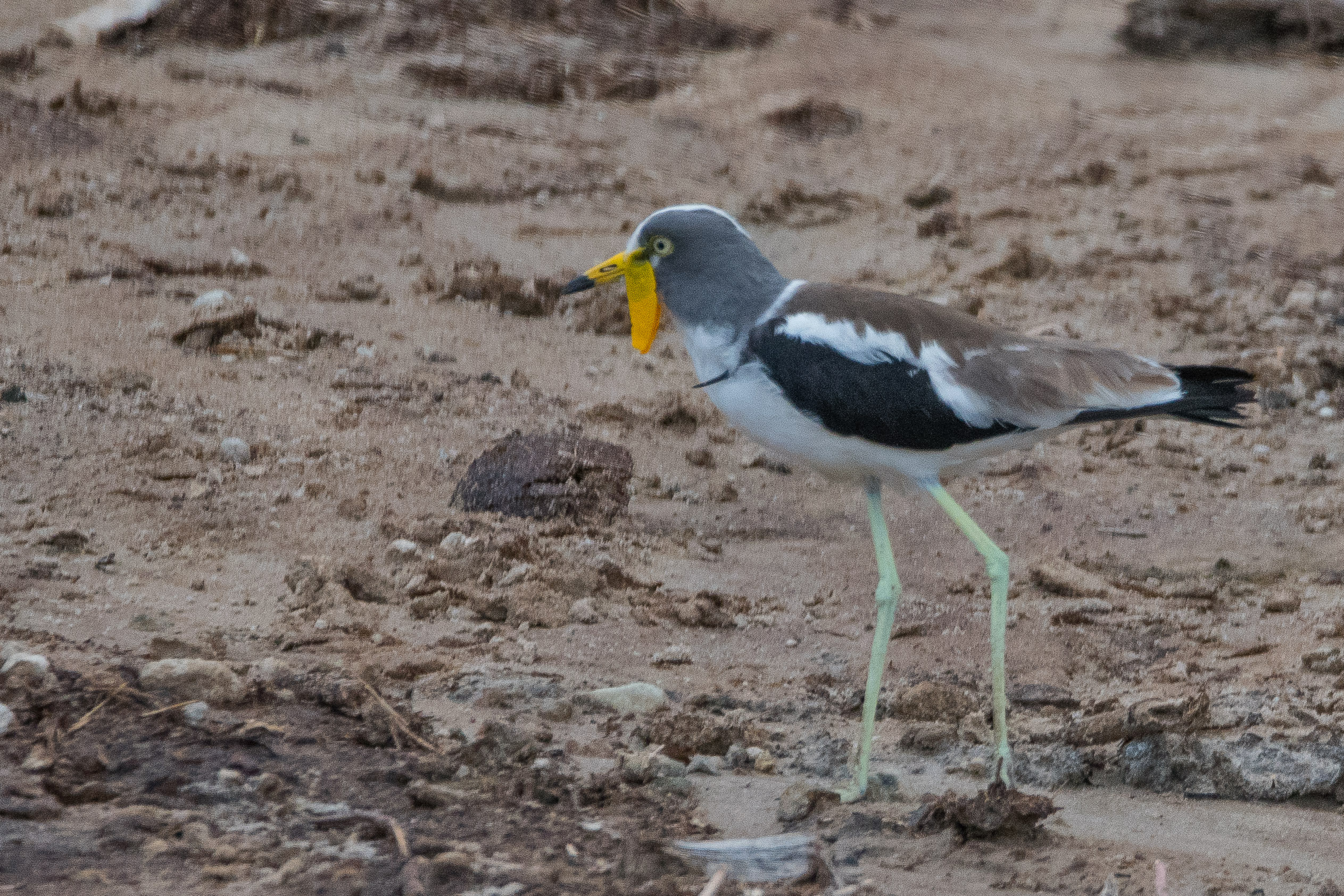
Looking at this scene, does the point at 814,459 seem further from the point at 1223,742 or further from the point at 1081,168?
the point at 1081,168

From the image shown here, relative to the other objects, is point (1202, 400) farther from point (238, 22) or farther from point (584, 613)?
point (238, 22)

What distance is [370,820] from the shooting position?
275 cm

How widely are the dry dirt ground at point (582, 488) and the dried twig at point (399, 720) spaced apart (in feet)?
0.04

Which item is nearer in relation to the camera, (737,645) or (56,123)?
(737,645)

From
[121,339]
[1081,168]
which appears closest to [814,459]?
[121,339]

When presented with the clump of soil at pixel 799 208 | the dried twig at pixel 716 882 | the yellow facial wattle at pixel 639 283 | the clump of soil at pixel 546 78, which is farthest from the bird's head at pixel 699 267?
the clump of soil at pixel 546 78

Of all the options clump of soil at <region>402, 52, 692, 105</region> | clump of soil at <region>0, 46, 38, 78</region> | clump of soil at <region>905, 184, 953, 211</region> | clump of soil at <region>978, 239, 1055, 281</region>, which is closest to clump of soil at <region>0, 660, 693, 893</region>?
clump of soil at <region>978, 239, 1055, 281</region>

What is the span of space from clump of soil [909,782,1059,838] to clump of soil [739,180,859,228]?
502 centimetres

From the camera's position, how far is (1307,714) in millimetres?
3613

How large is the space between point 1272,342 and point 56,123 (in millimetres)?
5965

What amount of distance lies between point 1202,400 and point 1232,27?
26.7ft

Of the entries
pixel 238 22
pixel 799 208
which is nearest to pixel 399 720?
pixel 799 208

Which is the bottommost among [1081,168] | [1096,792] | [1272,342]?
[1096,792]

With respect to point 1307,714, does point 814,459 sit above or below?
above
